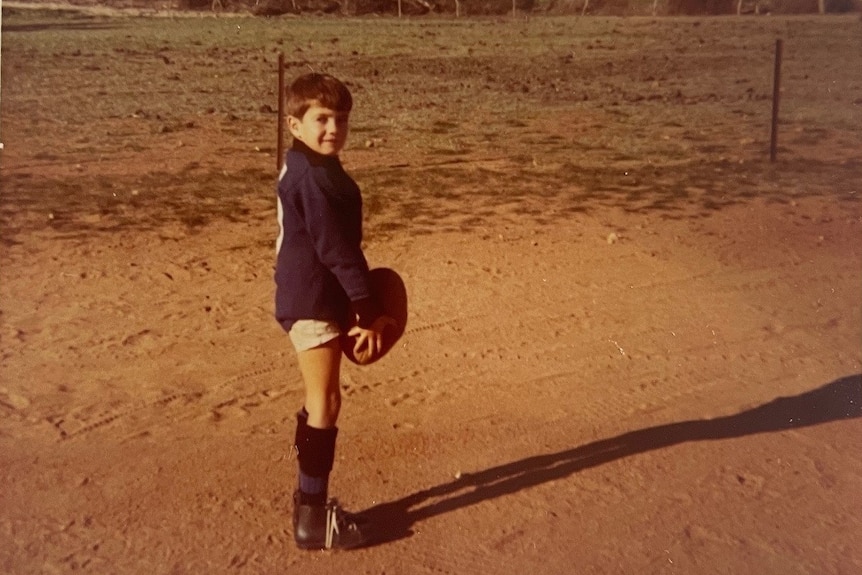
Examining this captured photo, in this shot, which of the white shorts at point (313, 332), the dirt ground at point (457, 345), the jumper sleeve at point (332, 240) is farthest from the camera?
the dirt ground at point (457, 345)

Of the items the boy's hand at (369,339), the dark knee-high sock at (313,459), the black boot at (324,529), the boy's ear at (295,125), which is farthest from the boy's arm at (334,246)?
the black boot at (324,529)

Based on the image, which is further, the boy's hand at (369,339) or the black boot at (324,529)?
the black boot at (324,529)

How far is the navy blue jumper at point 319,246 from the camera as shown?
3109 mm

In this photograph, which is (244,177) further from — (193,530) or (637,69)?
(637,69)

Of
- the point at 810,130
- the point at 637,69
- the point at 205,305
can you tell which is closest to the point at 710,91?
the point at 637,69

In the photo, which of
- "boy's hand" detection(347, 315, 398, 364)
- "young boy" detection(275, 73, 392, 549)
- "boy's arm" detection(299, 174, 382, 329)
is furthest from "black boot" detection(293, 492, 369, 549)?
"boy's arm" detection(299, 174, 382, 329)

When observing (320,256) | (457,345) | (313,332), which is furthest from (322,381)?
(457,345)

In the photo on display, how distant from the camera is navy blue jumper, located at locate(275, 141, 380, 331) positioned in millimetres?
3109

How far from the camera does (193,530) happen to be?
3568 mm

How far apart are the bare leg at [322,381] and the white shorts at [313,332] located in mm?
20

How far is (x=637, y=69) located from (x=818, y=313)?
9729 mm

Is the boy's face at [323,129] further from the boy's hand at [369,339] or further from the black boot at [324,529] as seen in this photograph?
the black boot at [324,529]

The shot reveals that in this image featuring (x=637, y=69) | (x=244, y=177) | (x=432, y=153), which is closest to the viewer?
(x=244, y=177)

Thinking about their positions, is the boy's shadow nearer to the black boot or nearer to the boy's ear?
the black boot
